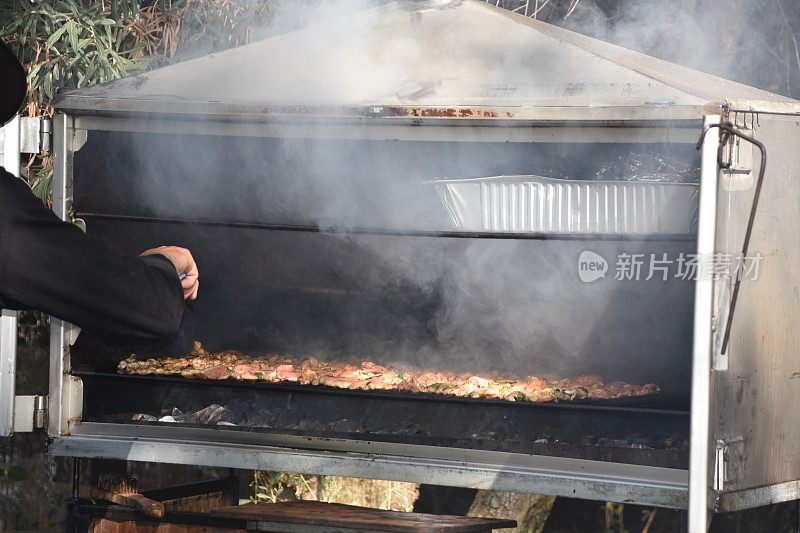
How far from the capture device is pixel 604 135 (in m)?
3.43

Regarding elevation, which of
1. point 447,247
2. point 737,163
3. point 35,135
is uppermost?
point 35,135

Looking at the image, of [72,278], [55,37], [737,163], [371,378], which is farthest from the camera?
[55,37]

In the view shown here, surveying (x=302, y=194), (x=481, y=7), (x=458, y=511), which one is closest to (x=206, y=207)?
(x=302, y=194)

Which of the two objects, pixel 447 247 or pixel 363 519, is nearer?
pixel 363 519

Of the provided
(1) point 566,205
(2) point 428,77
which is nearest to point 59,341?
(2) point 428,77

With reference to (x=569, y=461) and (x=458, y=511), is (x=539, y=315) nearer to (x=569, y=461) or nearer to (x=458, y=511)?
(x=569, y=461)

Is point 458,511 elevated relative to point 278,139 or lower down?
lower down

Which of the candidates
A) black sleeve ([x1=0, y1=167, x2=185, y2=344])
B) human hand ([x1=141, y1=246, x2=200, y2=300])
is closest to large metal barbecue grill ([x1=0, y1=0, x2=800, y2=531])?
human hand ([x1=141, y1=246, x2=200, y2=300])

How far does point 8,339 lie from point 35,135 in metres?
0.86

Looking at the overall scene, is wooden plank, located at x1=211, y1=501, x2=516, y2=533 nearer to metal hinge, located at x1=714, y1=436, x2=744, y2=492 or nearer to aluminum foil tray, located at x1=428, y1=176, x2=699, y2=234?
metal hinge, located at x1=714, y1=436, x2=744, y2=492

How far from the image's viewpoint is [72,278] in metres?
2.81

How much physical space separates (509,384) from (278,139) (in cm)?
152

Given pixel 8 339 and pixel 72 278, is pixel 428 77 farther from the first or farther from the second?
pixel 8 339

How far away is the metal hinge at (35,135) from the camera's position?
12.6 feet
